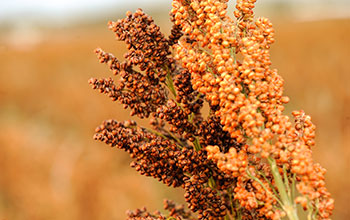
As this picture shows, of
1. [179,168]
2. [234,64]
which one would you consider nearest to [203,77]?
[234,64]

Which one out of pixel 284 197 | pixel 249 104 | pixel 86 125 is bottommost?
pixel 284 197

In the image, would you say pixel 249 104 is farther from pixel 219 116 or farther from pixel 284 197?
pixel 284 197

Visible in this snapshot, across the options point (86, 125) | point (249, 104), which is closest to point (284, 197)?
point (249, 104)

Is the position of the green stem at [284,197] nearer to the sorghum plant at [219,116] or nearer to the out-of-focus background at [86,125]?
the sorghum plant at [219,116]

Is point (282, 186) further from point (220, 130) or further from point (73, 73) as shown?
point (73, 73)

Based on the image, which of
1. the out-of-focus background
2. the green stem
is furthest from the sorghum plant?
the out-of-focus background

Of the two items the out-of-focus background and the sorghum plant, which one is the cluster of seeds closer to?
the sorghum plant

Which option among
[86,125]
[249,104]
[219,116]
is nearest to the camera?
[249,104]
